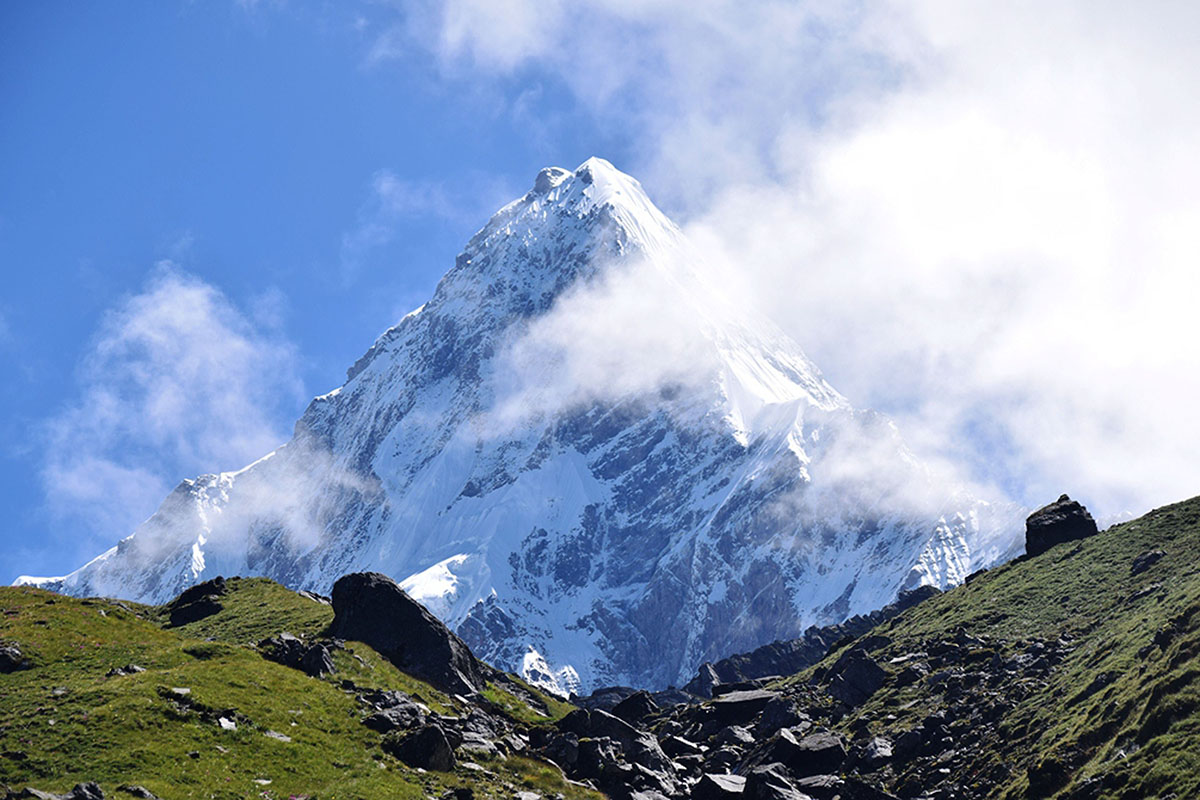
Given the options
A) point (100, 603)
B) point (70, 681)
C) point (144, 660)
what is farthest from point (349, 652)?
point (100, 603)

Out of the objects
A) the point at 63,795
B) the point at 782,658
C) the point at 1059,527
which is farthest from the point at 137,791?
the point at 782,658

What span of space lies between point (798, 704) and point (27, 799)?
184ft

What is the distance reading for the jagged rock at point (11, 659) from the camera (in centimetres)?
4956

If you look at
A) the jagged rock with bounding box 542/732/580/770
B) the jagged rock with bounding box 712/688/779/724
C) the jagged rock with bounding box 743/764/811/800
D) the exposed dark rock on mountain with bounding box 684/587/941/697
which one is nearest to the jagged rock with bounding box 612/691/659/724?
the jagged rock with bounding box 712/688/779/724

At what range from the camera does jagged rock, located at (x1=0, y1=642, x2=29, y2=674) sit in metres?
49.6

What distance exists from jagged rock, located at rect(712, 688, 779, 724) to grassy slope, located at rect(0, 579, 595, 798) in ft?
81.3

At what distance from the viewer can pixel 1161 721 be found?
1742 inches

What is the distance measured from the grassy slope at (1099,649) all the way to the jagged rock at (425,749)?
26.8 meters

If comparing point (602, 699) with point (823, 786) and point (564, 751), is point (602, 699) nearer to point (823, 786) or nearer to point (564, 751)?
point (823, 786)

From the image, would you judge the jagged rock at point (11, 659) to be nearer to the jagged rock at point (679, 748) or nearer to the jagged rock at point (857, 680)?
the jagged rock at point (679, 748)

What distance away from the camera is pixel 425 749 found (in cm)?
4931

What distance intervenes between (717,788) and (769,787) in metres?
3.29

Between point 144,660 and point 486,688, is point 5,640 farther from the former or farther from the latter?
point 486,688

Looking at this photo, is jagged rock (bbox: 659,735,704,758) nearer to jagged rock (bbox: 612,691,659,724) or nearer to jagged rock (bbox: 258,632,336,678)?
jagged rock (bbox: 612,691,659,724)
